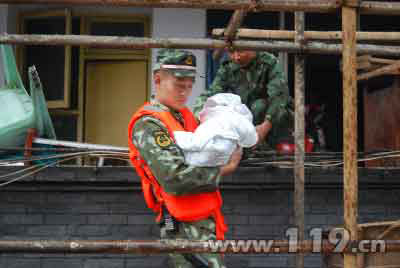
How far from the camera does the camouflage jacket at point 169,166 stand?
3016 millimetres

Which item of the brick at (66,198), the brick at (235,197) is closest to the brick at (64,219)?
the brick at (66,198)

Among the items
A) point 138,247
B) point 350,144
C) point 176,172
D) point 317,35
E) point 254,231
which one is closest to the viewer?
point 138,247

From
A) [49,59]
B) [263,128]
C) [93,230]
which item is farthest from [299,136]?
[49,59]

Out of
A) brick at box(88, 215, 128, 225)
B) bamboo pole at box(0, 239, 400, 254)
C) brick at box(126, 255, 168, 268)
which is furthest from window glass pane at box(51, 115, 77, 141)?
bamboo pole at box(0, 239, 400, 254)

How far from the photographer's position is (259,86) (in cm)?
509

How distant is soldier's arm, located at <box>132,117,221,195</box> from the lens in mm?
3016

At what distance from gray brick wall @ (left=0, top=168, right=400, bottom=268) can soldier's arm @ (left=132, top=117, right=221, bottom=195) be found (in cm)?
202

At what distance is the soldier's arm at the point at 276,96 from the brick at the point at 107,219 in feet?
4.97

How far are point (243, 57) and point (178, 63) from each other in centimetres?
176

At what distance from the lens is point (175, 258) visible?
3.28m

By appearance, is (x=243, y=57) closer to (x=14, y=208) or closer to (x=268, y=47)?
(x=268, y=47)

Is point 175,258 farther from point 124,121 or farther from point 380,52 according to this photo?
point 124,121

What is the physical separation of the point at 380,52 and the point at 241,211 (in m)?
2.13

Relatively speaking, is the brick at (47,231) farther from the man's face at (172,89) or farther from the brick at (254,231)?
the man's face at (172,89)
